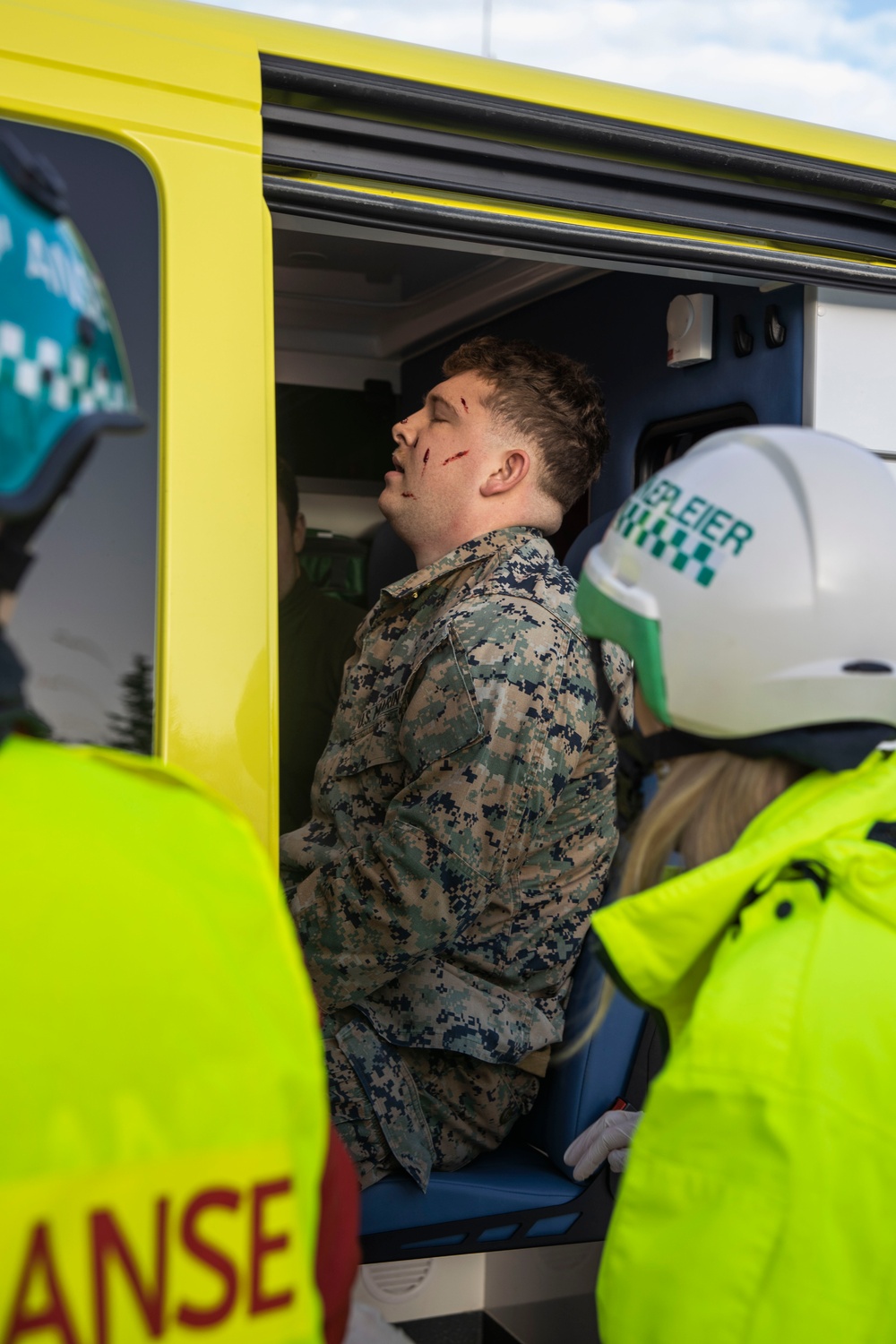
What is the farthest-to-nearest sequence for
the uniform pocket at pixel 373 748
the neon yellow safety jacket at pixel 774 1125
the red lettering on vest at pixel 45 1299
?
the uniform pocket at pixel 373 748 < the neon yellow safety jacket at pixel 774 1125 < the red lettering on vest at pixel 45 1299

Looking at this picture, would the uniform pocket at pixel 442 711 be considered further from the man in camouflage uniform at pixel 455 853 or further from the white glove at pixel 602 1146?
the white glove at pixel 602 1146

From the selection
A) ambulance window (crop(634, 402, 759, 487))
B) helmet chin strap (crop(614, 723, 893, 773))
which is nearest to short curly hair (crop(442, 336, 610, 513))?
ambulance window (crop(634, 402, 759, 487))

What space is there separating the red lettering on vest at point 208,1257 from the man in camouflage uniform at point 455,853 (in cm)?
130

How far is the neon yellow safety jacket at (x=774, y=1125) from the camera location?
875 millimetres

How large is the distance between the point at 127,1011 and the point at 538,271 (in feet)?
9.20

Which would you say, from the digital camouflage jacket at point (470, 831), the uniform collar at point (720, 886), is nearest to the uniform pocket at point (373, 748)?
the digital camouflage jacket at point (470, 831)

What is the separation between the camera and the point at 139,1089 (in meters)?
0.62

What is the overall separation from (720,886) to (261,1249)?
19.6 inches

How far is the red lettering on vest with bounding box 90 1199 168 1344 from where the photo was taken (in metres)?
0.61

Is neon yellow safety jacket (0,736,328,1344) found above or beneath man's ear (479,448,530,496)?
beneath

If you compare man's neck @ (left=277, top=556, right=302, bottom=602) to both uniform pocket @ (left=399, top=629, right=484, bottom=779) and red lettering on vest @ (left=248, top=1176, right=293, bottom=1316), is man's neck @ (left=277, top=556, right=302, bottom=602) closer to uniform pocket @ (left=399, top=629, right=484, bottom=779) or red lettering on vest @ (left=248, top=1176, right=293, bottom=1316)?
uniform pocket @ (left=399, top=629, right=484, bottom=779)

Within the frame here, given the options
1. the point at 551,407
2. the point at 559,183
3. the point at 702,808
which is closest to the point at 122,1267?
the point at 702,808

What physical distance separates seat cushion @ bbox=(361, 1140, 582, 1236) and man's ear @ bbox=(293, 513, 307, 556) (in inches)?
82.9

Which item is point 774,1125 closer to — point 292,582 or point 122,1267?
point 122,1267
